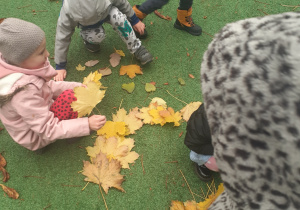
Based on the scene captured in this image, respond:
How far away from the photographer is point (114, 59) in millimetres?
2367

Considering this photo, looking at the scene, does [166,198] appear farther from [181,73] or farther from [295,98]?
[295,98]

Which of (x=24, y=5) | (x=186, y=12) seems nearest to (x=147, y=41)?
(x=186, y=12)

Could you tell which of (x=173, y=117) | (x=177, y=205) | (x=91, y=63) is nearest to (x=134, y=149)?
(x=173, y=117)

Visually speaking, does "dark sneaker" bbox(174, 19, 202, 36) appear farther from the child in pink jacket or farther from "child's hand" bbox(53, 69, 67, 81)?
the child in pink jacket

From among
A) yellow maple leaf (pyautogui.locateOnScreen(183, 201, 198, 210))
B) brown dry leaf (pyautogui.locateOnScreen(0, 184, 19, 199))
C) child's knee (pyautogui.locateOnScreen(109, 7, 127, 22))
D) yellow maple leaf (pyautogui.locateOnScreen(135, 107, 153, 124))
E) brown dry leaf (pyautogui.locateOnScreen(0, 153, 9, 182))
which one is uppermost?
child's knee (pyautogui.locateOnScreen(109, 7, 127, 22))

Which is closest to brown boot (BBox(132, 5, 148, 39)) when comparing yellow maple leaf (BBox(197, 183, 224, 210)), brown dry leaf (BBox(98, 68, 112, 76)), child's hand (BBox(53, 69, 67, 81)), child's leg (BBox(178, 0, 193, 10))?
child's leg (BBox(178, 0, 193, 10))

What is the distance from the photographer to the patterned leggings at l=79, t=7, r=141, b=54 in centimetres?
213

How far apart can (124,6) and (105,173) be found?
1428 mm

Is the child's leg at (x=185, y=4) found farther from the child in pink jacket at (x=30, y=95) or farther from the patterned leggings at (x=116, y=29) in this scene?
the child in pink jacket at (x=30, y=95)

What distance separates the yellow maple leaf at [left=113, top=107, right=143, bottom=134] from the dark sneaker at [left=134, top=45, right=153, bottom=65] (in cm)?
49

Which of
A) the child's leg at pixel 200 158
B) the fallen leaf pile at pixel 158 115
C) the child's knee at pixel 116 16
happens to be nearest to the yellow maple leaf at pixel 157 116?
the fallen leaf pile at pixel 158 115

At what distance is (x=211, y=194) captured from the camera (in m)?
1.72

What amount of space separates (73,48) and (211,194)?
5.97 feet

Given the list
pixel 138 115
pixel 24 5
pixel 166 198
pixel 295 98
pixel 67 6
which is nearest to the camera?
pixel 295 98
